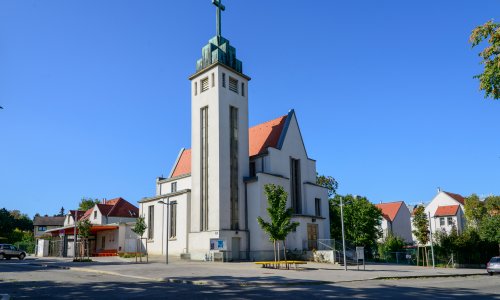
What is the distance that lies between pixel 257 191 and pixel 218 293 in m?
24.1

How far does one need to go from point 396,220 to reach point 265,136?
4012 centimetres

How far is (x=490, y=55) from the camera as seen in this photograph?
41.2ft

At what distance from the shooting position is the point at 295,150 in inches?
1800

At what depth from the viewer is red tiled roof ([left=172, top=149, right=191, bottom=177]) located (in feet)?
166

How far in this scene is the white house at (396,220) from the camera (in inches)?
2879

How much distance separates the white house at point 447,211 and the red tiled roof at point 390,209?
19.6 ft

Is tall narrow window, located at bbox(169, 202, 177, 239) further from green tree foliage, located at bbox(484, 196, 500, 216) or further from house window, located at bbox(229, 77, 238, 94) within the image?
green tree foliage, located at bbox(484, 196, 500, 216)

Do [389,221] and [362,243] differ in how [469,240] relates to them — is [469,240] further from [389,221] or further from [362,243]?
[389,221]

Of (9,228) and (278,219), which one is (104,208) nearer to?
(9,228)

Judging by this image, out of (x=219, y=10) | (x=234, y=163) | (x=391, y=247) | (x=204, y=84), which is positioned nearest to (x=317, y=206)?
Result: (x=391, y=247)

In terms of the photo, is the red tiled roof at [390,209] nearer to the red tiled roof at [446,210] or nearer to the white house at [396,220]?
the white house at [396,220]

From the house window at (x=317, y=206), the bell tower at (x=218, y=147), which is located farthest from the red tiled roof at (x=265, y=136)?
the house window at (x=317, y=206)

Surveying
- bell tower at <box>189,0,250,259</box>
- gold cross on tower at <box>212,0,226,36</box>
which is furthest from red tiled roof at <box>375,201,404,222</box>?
gold cross on tower at <box>212,0,226,36</box>

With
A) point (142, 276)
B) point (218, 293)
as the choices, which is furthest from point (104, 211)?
point (218, 293)
